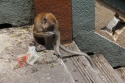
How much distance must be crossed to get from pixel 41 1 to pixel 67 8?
1.17 ft

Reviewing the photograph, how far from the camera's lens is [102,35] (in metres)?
4.40

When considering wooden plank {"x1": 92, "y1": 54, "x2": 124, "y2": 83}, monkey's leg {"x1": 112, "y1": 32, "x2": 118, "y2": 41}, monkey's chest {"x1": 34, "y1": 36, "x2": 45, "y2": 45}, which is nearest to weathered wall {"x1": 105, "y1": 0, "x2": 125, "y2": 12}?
monkey's leg {"x1": 112, "y1": 32, "x2": 118, "y2": 41}

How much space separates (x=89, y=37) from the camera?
434 centimetres

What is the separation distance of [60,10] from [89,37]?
60 centimetres

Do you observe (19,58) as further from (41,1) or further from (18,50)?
(41,1)

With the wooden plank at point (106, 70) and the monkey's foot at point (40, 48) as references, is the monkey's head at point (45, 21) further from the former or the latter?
the wooden plank at point (106, 70)

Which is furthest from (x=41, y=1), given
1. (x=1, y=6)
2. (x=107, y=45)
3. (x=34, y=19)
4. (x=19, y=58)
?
(x=107, y=45)

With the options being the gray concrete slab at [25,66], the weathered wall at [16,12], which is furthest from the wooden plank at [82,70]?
the weathered wall at [16,12]

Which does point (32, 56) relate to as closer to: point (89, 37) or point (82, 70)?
point (82, 70)

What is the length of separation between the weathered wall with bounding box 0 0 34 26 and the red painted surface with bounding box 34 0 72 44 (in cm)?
17

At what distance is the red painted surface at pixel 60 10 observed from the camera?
402 centimetres

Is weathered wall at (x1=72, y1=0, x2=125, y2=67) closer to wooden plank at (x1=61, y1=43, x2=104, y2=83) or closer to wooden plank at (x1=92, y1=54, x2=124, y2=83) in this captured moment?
wooden plank at (x1=92, y1=54, x2=124, y2=83)

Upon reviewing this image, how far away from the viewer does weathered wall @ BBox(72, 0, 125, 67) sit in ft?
13.6

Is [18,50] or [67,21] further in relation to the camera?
[67,21]
